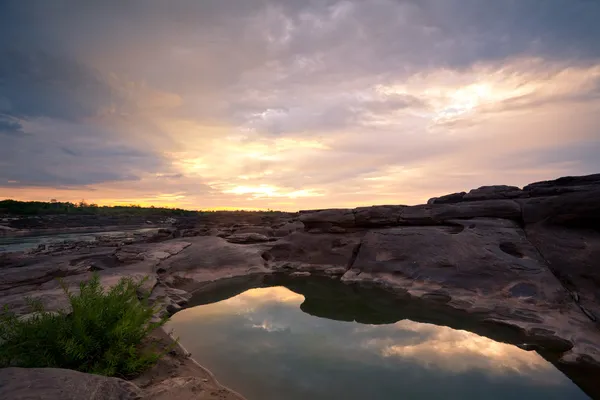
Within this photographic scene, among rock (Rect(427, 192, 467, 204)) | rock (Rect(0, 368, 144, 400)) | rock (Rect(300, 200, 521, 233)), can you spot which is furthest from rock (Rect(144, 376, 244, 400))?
rock (Rect(427, 192, 467, 204))

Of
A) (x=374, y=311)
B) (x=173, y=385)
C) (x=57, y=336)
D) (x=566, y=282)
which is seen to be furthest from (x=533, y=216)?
(x=57, y=336)

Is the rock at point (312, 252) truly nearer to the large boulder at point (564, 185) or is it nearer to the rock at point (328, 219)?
the rock at point (328, 219)

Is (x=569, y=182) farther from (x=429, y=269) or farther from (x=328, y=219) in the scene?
(x=328, y=219)

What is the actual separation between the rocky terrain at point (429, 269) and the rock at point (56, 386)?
2 centimetres

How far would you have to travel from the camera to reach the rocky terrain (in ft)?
27.2

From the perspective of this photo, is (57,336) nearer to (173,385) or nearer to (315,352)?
(173,385)

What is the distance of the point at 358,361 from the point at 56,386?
20.3 feet

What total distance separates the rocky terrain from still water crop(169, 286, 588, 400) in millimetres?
868

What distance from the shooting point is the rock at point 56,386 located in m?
3.58

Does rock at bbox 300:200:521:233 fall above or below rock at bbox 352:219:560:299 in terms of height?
above

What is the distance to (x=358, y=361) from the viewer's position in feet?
25.1

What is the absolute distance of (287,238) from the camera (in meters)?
23.2

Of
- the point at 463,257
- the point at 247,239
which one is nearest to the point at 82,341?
the point at 463,257

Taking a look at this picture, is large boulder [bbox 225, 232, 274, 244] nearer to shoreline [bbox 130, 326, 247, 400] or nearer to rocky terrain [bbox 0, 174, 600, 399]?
rocky terrain [bbox 0, 174, 600, 399]
